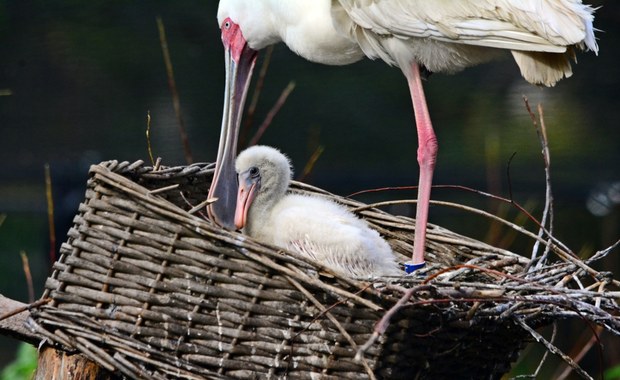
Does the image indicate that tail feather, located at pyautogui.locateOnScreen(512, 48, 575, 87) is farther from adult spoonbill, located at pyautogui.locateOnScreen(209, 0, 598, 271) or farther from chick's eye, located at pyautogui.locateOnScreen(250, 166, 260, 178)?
chick's eye, located at pyautogui.locateOnScreen(250, 166, 260, 178)

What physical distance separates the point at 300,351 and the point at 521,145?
3.12m

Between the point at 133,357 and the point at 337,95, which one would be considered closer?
the point at 133,357

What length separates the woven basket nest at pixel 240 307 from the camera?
8.54 feet

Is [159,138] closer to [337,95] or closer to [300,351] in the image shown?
[337,95]

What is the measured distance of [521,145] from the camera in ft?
18.2

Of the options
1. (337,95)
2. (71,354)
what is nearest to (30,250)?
(337,95)

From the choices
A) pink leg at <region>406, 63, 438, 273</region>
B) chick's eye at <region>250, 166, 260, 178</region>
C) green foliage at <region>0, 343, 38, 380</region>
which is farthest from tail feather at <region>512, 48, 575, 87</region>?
green foliage at <region>0, 343, 38, 380</region>

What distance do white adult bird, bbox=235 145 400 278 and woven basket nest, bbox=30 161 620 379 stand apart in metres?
0.36

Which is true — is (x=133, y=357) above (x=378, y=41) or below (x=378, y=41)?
below

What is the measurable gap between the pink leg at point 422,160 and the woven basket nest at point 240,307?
516mm

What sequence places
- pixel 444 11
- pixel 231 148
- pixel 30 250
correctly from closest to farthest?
pixel 444 11
pixel 231 148
pixel 30 250

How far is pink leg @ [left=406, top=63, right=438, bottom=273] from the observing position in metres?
3.35

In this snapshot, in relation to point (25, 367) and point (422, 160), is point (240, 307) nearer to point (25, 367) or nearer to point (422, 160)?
point (422, 160)

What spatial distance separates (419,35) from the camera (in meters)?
3.29
